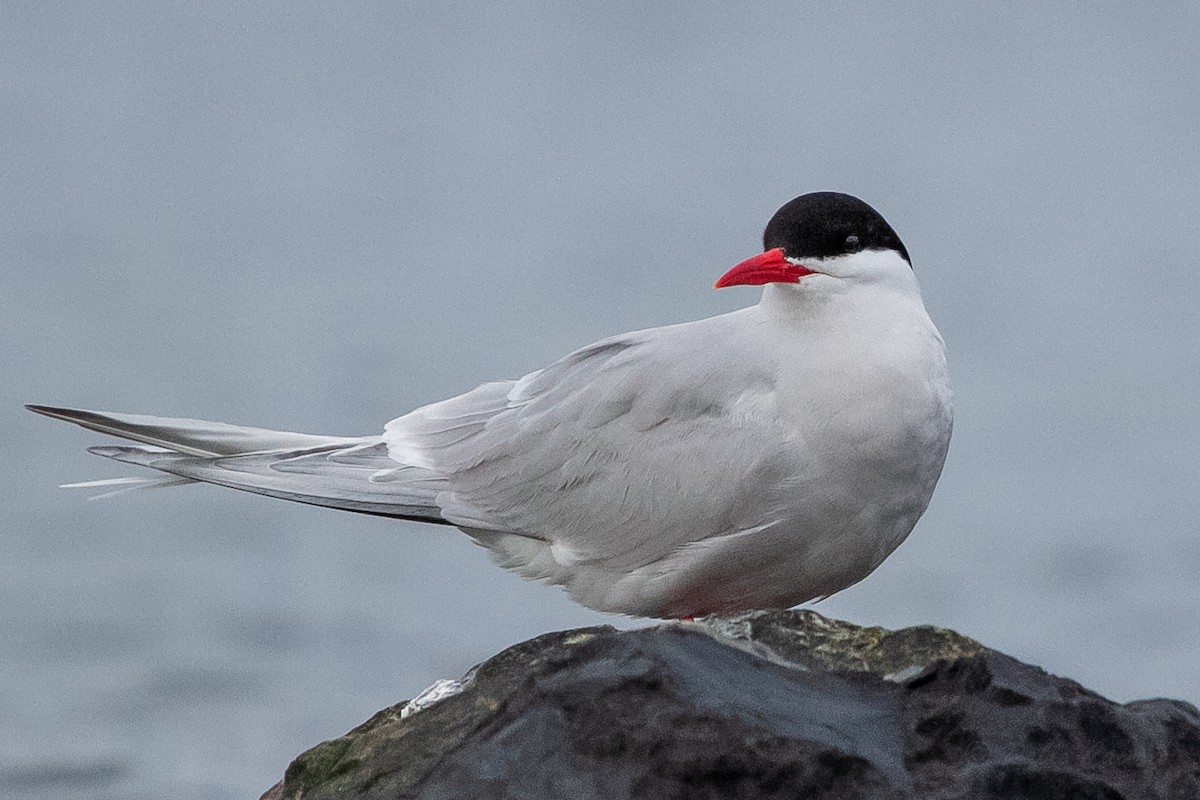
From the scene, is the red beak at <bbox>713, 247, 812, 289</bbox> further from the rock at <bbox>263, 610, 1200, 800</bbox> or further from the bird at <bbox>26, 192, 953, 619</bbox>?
the rock at <bbox>263, 610, 1200, 800</bbox>

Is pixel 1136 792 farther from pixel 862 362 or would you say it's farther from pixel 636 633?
pixel 862 362

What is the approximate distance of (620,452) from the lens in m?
4.64

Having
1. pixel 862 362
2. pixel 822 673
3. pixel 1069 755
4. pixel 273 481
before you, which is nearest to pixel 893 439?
pixel 862 362

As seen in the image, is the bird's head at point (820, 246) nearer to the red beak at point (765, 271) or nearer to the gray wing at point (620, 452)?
the red beak at point (765, 271)

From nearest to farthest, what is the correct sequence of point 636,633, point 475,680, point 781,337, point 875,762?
point 875,762 → point 636,633 → point 475,680 → point 781,337

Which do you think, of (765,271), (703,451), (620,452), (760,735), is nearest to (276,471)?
(620,452)

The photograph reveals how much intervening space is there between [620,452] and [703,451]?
291 millimetres

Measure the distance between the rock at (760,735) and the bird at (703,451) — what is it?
0.80 metres

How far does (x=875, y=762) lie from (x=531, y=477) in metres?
1.93

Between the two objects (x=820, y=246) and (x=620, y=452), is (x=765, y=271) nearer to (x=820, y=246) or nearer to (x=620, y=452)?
(x=820, y=246)

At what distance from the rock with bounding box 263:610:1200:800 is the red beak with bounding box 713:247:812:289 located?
1.13m

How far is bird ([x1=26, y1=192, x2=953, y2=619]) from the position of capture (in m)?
4.23

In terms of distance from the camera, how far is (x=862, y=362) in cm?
428

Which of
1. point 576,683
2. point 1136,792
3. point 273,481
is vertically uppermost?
point 273,481
